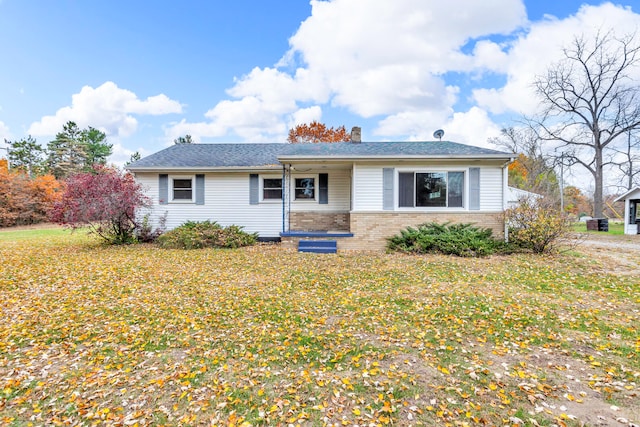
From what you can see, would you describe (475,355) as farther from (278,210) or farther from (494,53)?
(494,53)

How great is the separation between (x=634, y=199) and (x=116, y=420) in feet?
86.0

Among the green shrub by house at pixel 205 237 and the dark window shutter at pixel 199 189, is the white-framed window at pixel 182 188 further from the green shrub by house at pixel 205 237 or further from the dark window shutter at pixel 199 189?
the green shrub by house at pixel 205 237

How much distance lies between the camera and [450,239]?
9.41 metres

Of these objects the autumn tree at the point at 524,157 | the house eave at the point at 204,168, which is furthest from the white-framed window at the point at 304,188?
the autumn tree at the point at 524,157

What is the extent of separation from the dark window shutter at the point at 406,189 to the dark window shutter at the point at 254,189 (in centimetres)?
556

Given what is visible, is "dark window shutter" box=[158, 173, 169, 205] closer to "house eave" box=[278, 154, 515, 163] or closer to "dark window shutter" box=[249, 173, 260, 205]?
"dark window shutter" box=[249, 173, 260, 205]

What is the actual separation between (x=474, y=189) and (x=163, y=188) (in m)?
11.7

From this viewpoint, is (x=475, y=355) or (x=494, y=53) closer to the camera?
(x=475, y=355)

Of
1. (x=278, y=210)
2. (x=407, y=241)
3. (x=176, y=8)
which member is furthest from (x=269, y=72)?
(x=407, y=241)

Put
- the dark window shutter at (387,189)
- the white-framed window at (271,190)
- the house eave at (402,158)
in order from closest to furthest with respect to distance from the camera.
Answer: the house eave at (402,158), the dark window shutter at (387,189), the white-framed window at (271,190)

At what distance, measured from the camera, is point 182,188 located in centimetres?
1232

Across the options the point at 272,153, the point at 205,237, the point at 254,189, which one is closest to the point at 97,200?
the point at 205,237

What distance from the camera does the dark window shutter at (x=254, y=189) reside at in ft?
39.7

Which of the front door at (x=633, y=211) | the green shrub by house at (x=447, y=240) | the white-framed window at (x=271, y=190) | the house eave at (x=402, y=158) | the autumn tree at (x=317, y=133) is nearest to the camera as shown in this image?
the green shrub by house at (x=447, y=240)
